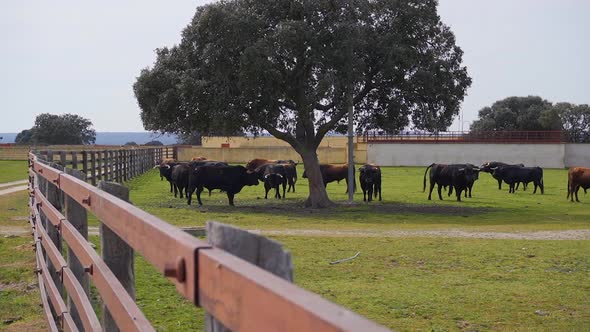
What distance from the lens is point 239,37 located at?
2516 centimetres

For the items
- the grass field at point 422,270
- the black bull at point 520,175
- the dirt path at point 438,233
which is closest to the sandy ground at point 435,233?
the dirt path at point 438,233

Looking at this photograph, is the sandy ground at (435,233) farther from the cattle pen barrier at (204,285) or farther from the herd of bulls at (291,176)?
the cattle pen barrier at (204,285)

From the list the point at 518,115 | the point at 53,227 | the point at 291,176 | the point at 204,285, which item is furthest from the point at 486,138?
the point at 204,285

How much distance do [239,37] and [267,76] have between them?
1.56 metres

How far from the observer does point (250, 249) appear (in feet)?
6.56

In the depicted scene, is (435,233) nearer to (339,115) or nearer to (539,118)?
(339,115)

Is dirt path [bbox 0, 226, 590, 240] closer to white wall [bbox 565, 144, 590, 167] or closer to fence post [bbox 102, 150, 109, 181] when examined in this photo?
fence post [bbox 102, 150, 109, 181]

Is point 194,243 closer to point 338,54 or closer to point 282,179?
point 338,54

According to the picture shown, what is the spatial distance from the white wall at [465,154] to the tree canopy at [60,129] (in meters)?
58.7

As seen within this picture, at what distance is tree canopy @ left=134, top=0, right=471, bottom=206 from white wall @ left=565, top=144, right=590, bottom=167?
38703 millimetres

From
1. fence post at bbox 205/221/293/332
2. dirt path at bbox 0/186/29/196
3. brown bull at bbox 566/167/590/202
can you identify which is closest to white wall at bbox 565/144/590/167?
brown bull at bbox 566/167/590/202

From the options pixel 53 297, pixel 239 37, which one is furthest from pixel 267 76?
pixel 53 297

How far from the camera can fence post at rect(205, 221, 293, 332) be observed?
186cm

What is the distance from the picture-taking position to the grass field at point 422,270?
28.7 feet
